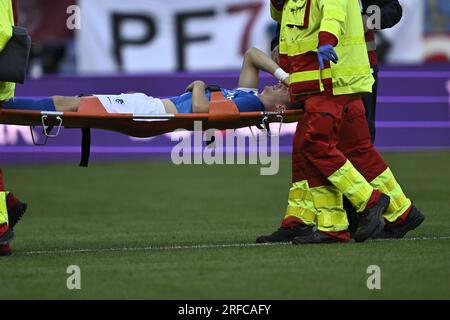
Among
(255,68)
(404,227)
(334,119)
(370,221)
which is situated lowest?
(404,227)

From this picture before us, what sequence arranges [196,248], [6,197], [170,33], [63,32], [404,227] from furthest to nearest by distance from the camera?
1. [63,32]
2. [170,33]
3. [404,227]
4. [196,248]
5. [6,197]

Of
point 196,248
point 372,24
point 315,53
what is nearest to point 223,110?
point 315,53

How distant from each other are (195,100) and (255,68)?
64cm

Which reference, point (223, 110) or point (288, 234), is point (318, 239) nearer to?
point (288, 234)

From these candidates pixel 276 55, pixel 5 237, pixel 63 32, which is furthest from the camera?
pixel 63 32

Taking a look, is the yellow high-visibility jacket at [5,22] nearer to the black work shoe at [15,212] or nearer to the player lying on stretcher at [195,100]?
the player lying on stretcher at [195,100]

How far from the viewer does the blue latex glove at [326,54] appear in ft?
25.1

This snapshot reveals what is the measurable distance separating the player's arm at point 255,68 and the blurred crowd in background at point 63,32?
10.7 meters

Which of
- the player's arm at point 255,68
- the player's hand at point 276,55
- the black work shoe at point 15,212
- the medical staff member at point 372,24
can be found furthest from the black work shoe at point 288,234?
the black work shoe at point 15,212

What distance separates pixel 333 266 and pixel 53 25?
1468 cm

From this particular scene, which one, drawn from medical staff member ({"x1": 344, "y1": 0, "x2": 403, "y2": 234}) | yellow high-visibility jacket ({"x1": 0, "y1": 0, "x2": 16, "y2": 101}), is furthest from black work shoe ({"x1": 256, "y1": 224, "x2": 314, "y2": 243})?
yellow high-visibility jacket ({"x1": 0, "y1": 0, "x2": 16, "y2": 101})

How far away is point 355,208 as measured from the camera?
8.34m

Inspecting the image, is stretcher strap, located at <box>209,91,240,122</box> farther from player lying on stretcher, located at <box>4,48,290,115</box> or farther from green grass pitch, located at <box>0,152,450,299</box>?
green grass pitch, located at <box>0,152,450,299</box>

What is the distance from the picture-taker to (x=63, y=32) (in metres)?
20.9
